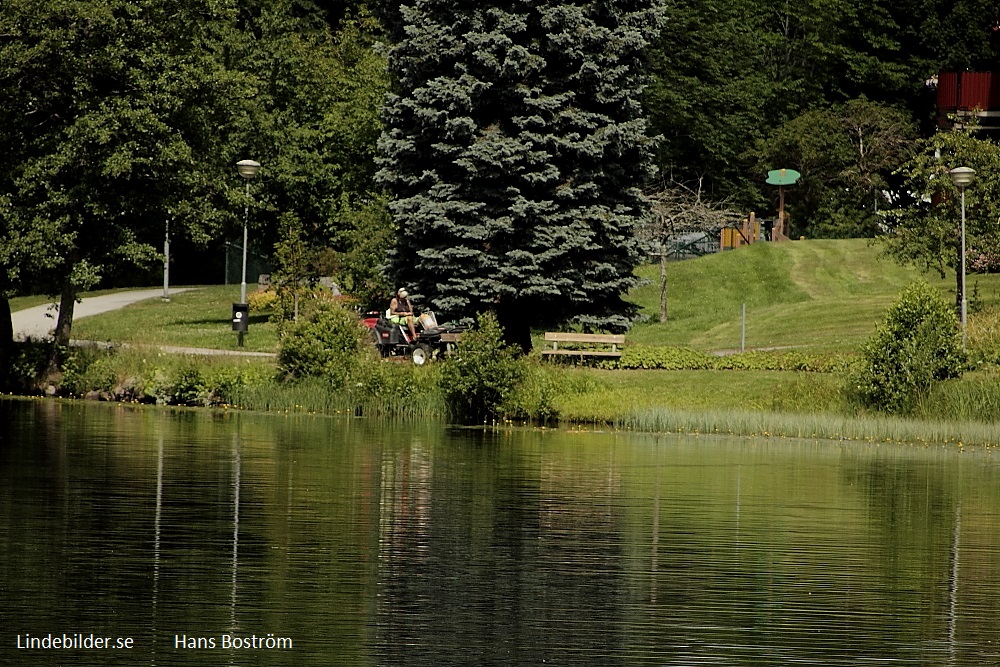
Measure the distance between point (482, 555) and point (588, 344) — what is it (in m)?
25.1

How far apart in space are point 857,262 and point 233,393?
30.4 m

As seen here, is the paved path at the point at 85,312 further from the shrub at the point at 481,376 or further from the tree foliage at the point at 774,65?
the tree foliage at the point at 774,65

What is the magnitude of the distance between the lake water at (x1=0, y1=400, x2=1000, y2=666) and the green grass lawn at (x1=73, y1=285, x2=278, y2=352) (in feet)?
54.1

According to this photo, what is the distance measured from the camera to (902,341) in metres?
30.1

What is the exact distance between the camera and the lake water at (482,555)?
453 inches

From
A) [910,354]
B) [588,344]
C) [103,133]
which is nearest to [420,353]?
[588,344]

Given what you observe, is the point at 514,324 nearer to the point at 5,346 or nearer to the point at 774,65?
the point at 5,346

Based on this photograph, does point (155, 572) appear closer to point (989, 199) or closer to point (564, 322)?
point (564, 322)

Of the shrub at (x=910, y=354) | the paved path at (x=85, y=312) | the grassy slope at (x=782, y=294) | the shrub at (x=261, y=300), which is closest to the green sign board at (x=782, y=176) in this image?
the grassy slope at (x=782, y=294)

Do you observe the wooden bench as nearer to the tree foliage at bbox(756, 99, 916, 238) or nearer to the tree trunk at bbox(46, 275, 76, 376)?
the tree trunk at bbox(46, 275, 76, 376)

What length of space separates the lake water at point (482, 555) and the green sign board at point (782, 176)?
141 feet

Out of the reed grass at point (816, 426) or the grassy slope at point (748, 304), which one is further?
the grassy slope at point (748, 304)

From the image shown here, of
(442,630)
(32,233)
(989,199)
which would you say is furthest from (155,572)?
(989,199)

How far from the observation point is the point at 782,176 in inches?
2687
